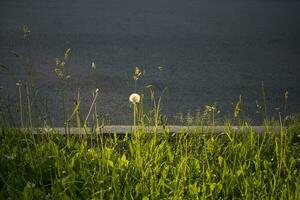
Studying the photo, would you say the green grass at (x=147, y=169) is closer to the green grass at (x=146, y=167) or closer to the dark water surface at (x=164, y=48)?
the green grass at (x=146, y=167)

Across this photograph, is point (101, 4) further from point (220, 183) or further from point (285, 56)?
point (220, 183)

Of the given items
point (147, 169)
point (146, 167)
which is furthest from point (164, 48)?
point (147, 169)

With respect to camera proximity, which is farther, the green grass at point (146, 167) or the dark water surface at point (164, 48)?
the dark water surface at point (164, 48)

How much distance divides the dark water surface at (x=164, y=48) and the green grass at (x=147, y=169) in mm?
1359

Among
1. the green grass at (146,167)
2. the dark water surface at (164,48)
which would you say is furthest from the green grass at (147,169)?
the dark water surface at (164,48)

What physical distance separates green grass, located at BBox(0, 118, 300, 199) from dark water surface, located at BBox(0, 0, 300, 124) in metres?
1.36

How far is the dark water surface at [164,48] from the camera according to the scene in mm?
6094

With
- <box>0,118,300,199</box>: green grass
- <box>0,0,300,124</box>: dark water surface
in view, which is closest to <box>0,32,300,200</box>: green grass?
<box>0,118,300,199</box>: green grass

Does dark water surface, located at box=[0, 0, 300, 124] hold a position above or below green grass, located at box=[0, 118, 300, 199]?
above

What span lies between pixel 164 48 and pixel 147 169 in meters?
4.92

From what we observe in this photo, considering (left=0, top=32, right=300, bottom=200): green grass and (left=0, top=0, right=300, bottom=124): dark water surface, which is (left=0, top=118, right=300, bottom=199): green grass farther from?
(left=0, top=0, right=300, bottom=124): dark water surface

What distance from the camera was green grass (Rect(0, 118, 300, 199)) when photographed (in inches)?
131

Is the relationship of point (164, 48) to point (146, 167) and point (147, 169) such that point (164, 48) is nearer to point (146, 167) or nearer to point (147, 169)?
point (146, 167)

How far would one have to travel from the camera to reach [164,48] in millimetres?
8258
